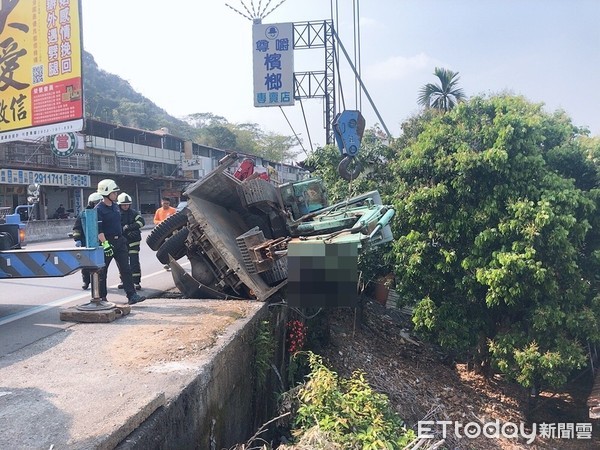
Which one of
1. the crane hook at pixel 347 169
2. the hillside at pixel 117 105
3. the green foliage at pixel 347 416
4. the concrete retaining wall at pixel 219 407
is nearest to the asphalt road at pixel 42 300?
the concrete retaining wall at pixel 219 407

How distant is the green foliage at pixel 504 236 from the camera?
739 cm

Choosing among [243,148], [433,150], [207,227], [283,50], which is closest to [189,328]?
[207,227]

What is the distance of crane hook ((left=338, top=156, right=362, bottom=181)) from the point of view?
8.93 m

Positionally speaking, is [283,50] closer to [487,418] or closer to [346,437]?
[487,418]

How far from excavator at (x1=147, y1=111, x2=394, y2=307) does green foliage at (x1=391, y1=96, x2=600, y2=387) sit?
1.44 meters

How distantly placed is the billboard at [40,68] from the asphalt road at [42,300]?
182 centimetres

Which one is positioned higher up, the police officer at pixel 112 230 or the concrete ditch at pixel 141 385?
the police officer at pixel 112 230

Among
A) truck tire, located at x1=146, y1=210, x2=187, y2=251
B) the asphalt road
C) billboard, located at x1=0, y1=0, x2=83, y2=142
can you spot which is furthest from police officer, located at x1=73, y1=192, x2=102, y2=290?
billboard, located at x1=0, y1=0, x2=83, y2=142

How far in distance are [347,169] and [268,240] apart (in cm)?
355

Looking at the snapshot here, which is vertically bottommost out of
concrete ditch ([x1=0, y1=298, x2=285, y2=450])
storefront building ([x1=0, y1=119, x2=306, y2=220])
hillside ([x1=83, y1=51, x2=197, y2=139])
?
concrete ditch ([x1=0, y1=298, x2=285, y2=450])

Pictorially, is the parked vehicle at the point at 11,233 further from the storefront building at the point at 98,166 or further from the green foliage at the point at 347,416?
the storefront building at the point at 98,166

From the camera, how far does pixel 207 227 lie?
621 cm

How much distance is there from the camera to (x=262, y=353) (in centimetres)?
515

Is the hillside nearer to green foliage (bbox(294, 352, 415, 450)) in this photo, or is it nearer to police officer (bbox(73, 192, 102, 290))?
police officer (bbox(73, 192, 102, 290))
